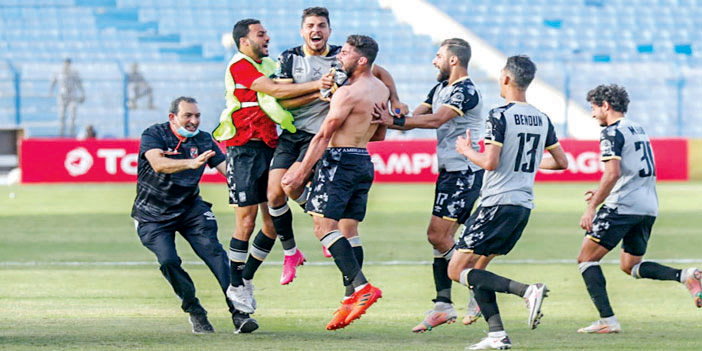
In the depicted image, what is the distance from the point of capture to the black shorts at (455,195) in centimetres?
871

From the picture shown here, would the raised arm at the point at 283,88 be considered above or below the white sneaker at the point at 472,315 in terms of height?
above

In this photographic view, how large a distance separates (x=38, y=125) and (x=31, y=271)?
19360 mm

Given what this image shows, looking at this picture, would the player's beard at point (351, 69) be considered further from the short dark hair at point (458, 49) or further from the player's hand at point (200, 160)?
the player's hand at point (200, 160)

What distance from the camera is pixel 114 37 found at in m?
34.4

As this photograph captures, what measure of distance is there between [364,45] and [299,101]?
800mm

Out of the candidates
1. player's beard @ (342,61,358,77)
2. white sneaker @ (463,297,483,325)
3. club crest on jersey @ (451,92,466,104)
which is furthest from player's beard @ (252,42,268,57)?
white sneaker @ (463,297,483,325)

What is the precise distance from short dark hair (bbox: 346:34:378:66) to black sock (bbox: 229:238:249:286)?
1889 mm

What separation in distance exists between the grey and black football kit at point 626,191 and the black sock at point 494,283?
1.30 meters

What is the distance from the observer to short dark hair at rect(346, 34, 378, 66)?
8.00 metres

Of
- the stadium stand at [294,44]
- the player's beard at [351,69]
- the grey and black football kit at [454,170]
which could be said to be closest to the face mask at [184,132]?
the player's beard at [351,69]

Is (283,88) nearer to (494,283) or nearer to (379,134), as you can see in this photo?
(379,134)

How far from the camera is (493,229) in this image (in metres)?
7.51

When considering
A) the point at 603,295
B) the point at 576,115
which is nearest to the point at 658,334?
the point at 603,295

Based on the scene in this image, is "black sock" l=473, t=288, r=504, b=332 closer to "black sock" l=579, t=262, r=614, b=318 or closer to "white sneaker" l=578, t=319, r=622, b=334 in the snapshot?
"white sneaker" l=578, t=319, r=622, b=334
